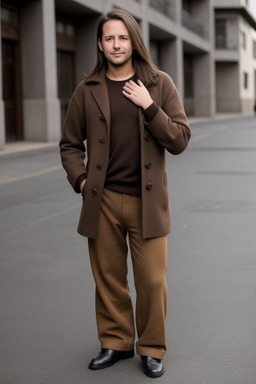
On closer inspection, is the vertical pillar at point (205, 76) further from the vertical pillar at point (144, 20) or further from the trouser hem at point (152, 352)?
the trouser hem at point (152, 352)

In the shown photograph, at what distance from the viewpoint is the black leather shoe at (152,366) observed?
144 inches

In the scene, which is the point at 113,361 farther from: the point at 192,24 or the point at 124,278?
the point at 192,24

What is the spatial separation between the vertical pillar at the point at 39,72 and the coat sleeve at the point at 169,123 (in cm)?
1985

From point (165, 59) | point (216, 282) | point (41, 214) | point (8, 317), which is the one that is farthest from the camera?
point (165, 59)

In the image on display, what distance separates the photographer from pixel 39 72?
2372 centimetres

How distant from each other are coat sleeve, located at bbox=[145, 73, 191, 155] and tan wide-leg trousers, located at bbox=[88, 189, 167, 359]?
34 centimetres

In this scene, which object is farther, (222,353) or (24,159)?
(24,159)

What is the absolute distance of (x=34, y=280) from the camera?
5.79 m

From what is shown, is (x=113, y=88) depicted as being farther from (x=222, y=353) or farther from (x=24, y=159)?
(x=24, y=159)

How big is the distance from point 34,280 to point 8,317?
103 cm

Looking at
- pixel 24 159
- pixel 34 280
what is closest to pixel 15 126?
pixel 24 159

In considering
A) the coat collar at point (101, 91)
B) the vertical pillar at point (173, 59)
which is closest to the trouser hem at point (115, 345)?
the coat collar at point (101, 91)

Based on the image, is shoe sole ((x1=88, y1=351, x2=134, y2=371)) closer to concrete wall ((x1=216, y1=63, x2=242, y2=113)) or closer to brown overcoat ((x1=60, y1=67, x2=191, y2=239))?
brown overcoat ((x1=60, y1=67, x2=191, y2=239))

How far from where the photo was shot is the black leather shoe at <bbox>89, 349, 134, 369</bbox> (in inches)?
150
